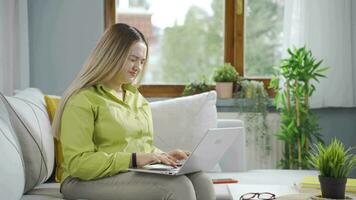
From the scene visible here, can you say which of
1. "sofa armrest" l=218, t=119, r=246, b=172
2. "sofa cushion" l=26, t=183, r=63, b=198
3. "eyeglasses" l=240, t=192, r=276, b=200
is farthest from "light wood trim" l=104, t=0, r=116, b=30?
"eyeglasses" l=240, t=192, r=276, b=200

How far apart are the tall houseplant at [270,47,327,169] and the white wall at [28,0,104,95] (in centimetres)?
131

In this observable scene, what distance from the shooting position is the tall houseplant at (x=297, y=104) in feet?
12.5

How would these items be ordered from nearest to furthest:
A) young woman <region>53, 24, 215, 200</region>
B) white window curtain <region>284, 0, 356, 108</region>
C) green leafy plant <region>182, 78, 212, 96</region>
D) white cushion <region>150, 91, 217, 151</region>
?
young woman <region>53, 24, 215, 200</region>
white cushion <region>150, 91, 217, 151</region>
white window curtain <region>284, 0, 356, 108</region>
green leafy plant <region>182, 78, 212, 96</region>

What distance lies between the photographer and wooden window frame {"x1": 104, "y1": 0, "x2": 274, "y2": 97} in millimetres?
4215

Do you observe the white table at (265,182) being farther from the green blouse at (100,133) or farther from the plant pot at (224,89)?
the plant pot at (224,89)

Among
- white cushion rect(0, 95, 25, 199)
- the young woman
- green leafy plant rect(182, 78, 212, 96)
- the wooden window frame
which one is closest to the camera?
white cushion rect(0, 95, 25, 199)

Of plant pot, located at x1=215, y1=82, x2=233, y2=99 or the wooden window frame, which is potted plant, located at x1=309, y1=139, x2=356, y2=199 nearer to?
plant pot, located at x1=215, y1=82, x2=233, y2=99

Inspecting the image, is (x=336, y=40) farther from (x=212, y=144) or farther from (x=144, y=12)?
(x=212, y=144)

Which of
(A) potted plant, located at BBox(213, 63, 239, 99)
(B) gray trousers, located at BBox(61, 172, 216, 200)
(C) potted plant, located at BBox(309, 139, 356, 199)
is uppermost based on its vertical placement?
(A) potted plant, located at BBox(213, 63, 239, 99)

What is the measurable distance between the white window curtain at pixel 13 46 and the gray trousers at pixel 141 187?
67.0 inches

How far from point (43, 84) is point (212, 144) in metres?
2.52

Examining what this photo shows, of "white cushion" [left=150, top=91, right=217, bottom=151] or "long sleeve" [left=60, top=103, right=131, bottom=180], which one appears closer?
"long sleeve" [left=60, top=103, right=131, bottom=180]

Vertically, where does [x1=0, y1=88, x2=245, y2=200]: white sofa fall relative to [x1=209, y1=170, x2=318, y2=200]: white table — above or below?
above

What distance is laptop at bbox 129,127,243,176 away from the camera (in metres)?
1.86
